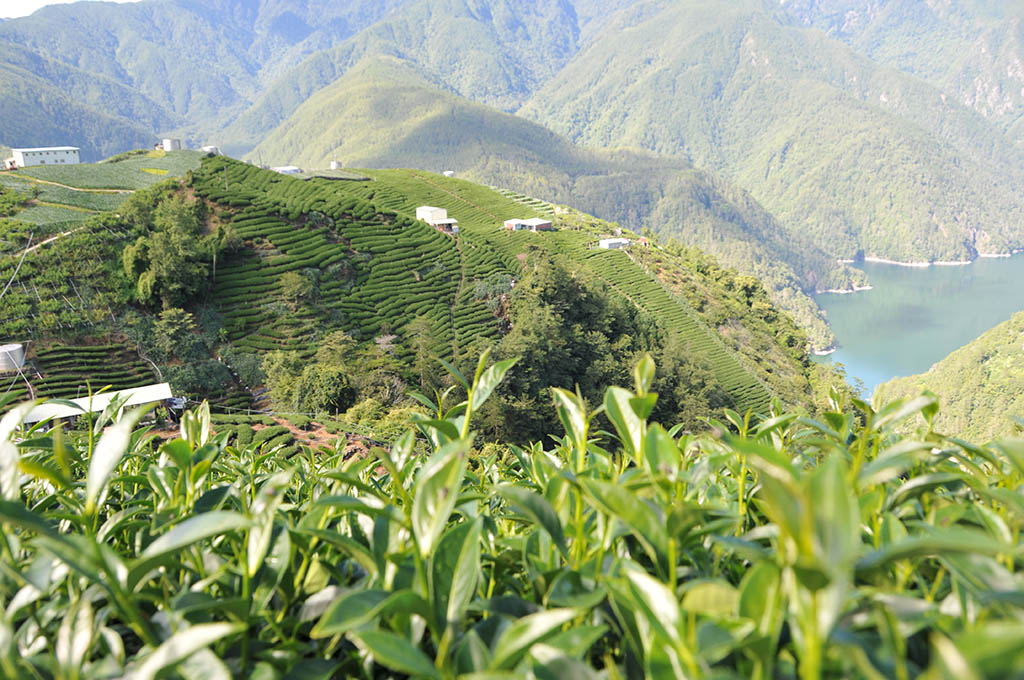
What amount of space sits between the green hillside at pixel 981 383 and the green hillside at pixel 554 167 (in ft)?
140

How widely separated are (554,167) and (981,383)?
114955mm

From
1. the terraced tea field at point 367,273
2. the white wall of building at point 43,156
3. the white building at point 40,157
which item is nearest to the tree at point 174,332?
the terraced tea field at point 367,273

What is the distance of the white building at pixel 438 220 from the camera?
42.2 m

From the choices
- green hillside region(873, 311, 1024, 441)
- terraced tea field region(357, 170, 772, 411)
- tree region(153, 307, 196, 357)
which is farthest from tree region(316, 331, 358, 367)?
green hillside region(873, 311, 1024, 441)

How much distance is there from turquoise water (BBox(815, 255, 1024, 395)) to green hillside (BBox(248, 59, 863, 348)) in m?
9.41

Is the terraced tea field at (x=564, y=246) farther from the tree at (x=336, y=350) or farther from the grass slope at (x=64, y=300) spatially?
the grass slope at (x=64, y=300)

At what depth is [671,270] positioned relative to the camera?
1939 inches

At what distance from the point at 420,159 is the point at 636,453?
16559 cm

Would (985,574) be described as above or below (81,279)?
above

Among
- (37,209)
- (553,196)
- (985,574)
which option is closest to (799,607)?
(985,574)

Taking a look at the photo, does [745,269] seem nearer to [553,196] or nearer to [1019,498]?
[553,196]

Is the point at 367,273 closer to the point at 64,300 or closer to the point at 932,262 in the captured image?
the point at 64,300

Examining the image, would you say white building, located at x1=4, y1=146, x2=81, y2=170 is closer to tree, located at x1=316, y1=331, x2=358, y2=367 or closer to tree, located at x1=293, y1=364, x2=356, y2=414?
tree, located at x1=316, y1=331, x2=358, y2=367

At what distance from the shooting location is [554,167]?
156 meters
